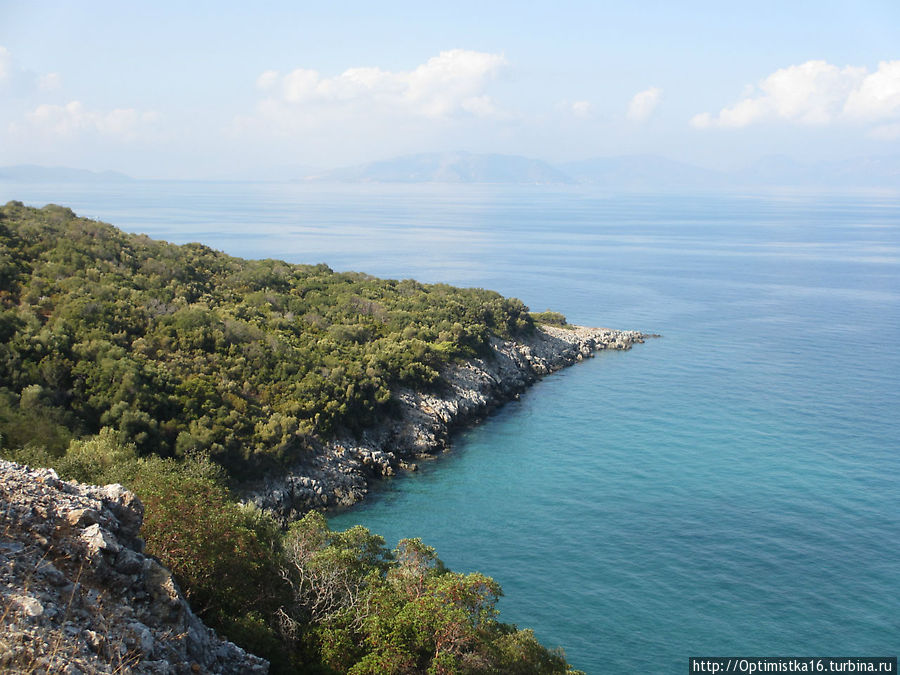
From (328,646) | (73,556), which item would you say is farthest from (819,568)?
(73,556)

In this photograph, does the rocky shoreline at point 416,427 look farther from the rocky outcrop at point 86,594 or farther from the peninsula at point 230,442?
the rocky outcrop at point 86,594

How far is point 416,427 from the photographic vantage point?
48625mm

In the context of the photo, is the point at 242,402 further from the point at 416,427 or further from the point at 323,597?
the point at 323,597

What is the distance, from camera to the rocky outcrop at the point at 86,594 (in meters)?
10.8

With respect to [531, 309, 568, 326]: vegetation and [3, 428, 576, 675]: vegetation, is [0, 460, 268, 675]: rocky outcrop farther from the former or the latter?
[531, 309, 568, 326]: vegetation

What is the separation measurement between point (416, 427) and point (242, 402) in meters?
13.4

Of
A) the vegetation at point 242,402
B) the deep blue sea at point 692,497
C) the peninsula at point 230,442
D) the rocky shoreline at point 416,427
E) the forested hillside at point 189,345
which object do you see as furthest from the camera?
the rocky shoreline at point 416,427

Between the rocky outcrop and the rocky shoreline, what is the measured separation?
71.1ft

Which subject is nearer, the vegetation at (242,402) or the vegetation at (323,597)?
the vegetation at (323,597)

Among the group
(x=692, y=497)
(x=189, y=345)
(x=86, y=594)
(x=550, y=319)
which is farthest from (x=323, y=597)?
(x=550, y=319)

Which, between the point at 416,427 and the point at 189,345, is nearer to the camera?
the point at 189,345

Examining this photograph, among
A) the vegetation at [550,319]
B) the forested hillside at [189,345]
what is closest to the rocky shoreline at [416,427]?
the forested hillside at [189,345]

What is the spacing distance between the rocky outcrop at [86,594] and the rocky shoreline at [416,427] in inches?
854

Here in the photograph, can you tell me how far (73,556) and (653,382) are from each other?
5719 cm
